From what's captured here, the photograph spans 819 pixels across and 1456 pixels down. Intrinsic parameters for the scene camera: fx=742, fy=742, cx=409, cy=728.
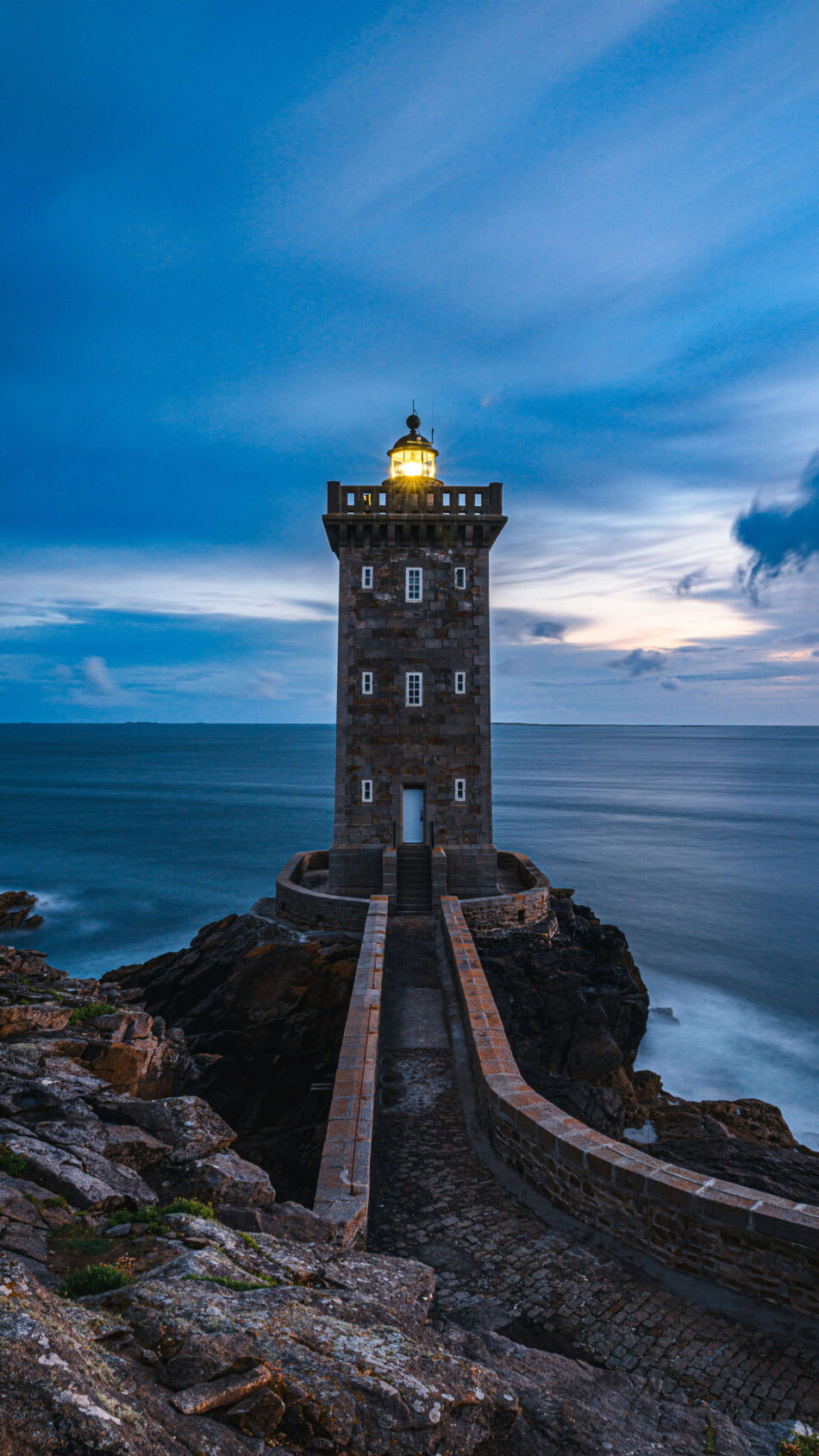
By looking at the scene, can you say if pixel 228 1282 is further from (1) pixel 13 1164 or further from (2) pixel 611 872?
(2) pixel 611 872

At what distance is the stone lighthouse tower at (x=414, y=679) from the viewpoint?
779 inches

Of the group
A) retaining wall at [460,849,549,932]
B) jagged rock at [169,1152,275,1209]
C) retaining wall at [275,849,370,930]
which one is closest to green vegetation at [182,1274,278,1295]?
jagged rock at [169,1152,275,1209]

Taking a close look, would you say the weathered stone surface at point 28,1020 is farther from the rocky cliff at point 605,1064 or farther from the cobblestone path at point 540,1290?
the rocky cliff at point 605,1064

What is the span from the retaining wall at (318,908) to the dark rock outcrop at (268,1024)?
30 cm

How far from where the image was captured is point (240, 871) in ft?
140

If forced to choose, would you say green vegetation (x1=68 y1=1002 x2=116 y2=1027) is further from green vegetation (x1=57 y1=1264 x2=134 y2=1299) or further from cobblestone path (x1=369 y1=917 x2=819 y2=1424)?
green vegetation (x1=57 y1=1264 x2=134 y2=1299)

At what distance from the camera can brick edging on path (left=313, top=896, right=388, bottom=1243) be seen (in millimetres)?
6289

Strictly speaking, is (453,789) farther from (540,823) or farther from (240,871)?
(540,823)

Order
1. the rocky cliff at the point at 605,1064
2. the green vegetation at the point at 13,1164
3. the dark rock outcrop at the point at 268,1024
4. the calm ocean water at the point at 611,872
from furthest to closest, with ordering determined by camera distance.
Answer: the calm ocean water at the point at 611,872 → the dark rock outcrop at the point at 268,1024 → the rocky cliff at the point at 605,1064 → the green vegetation at the point at 13,1164

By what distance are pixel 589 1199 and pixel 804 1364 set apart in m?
1.93

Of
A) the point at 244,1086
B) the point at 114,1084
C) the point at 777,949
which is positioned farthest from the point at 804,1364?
the point at 777,949

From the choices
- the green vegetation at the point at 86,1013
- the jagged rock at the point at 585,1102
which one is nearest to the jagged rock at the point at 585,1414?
the jagged rock at the point at 585,1102

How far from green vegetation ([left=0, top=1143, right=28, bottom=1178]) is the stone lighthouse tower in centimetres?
1435

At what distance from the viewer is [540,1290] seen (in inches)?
232
